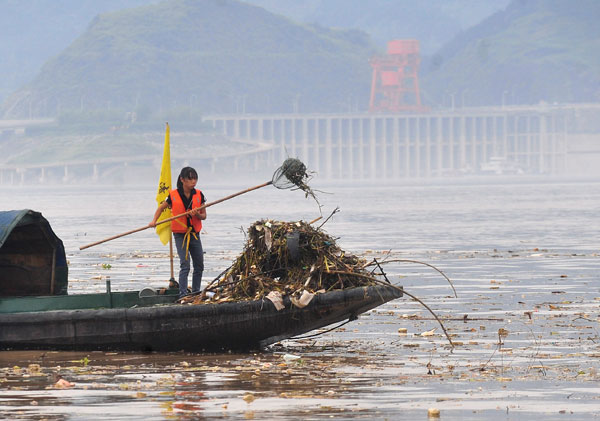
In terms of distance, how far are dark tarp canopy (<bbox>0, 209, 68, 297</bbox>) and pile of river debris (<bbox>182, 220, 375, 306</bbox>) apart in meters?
3.01

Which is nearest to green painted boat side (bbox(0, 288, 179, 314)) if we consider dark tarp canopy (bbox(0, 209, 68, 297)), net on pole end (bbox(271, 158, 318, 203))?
dark tarp canopy (bbox(0, 209, 68, 297))

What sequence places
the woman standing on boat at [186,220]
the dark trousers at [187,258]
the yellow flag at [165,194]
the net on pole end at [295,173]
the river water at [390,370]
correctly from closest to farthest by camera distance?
the river water at [390,370] < the net on pole end at [295,173] < the woman standing on boat at [186,220] < the dark trousers at [187,258] < the yellow flag at [165,194]

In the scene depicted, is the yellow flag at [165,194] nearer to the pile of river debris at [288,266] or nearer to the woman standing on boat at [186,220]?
the woman standing on boat at [186,220]

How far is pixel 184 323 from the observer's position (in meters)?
14.8

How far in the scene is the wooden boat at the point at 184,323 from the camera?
48.0ft

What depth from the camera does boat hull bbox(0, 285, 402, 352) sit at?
48.0ft

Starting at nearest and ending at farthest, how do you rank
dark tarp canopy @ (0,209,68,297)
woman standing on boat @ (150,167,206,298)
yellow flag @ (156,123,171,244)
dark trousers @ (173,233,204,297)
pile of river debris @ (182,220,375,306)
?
pile of river debris @ (182,220,375,306) → woman standing on boat @ (150,167,206,298) → dark trousers @ (173,233,204,297) → yellow flag @ (156,123,171,244) → dark tarp canopy @ (0,209,68,297)

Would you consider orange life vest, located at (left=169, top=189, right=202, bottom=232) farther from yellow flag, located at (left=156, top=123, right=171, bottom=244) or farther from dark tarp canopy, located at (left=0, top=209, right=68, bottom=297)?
dark tarp canopy, located at (left=0, top=209, right=68, bottom=297)

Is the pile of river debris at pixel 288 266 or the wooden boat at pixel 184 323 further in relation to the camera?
the pile of river debris at pixel 288 266

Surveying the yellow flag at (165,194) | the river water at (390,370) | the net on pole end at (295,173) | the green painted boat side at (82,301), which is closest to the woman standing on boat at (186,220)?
the yellow flag at (165,194)

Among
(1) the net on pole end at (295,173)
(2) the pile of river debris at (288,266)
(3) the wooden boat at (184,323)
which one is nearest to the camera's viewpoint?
(3) the wooden boat at (184,323)

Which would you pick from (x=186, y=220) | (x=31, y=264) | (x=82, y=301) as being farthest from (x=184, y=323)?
(x=31, y=264)

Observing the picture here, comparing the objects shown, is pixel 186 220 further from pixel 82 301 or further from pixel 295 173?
pixel 82 301

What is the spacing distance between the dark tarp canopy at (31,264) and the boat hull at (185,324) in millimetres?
1877
